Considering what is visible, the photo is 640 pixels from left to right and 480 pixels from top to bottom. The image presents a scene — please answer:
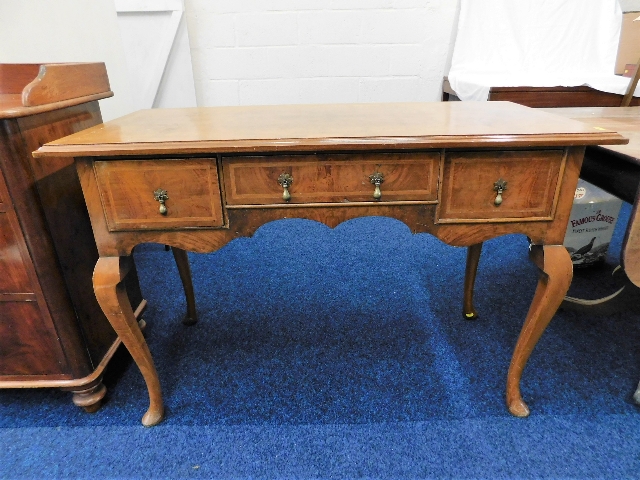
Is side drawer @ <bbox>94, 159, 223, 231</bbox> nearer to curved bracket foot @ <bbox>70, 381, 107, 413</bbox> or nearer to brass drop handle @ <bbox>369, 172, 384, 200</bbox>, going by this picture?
brass drop handle @ <bbox>369, 172, 384, 200</bbox>

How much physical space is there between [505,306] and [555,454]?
2.39 ft

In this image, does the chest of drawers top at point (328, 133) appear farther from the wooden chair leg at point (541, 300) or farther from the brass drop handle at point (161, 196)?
the wooden chair leg at point (541, 300)

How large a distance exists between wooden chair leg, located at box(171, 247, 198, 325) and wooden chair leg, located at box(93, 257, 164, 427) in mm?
453

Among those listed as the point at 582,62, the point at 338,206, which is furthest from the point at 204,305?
the point at 582,62

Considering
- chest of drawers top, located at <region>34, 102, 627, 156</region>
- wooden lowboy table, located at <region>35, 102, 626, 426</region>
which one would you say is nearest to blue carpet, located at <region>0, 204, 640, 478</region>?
wooden lowboy table, located at <region>35, 102, 626, 426</region>

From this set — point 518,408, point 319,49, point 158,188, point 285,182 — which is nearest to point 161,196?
point 158,188

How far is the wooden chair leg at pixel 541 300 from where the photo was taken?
3.67ft

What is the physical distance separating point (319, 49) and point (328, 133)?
1.82 m

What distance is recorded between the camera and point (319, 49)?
261 cm

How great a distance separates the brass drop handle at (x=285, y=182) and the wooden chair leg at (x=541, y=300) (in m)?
0.68

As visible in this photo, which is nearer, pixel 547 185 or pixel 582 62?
pixel 547 185

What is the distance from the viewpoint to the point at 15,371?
1.32 meters

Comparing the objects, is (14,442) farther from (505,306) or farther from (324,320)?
(505,306)

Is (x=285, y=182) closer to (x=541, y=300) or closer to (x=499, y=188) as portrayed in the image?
(x=499, y=188)
